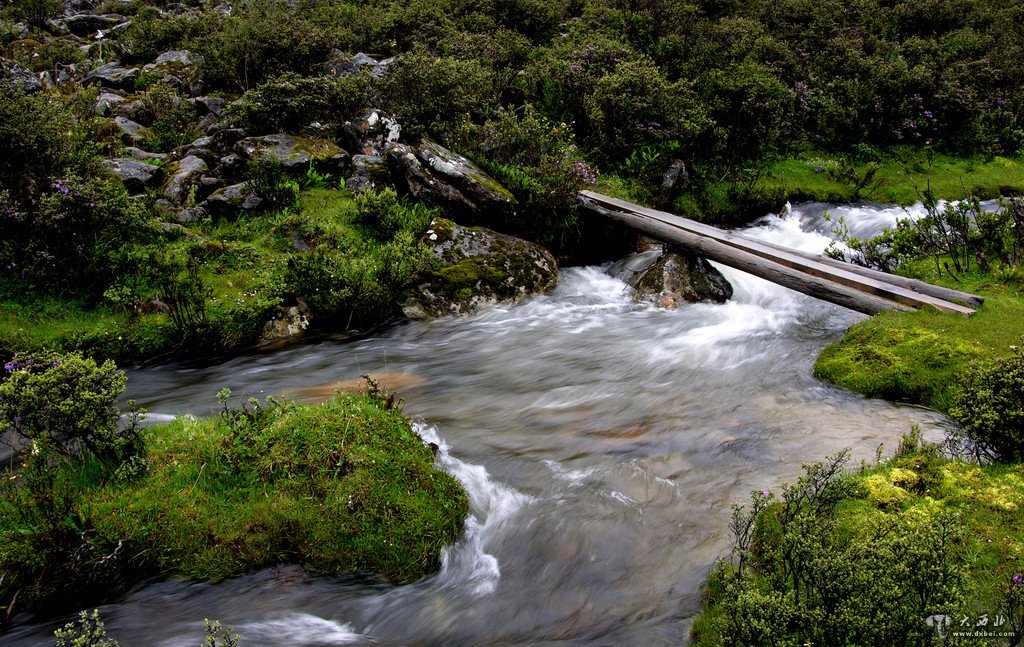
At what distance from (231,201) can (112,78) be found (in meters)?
11.2

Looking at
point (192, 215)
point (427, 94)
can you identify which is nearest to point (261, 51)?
point (427, 94)

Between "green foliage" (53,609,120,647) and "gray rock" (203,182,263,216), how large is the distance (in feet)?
33.5

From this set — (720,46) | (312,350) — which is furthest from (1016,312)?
(720,46)

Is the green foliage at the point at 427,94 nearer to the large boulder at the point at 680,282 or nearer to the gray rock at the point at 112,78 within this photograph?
A: the large boulder at the point at 680,282

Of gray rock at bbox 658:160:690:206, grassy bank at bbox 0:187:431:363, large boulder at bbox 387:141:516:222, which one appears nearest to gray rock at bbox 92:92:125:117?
grassy bank at bbox 0:187:431:363

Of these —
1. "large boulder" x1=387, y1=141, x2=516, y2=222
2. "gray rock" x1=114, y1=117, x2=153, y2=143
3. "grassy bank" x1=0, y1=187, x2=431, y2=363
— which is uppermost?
"gray rock" x1=114, y1=117, x2=153, y2=143

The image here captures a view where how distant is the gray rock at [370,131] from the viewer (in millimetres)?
16578

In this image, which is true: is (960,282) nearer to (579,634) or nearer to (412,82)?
(579,634)

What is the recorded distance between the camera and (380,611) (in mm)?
5355

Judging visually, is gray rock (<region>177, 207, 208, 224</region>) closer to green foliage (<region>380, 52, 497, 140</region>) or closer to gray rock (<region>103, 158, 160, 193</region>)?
gray rock (<region>103, 158, 160, 193</region>)

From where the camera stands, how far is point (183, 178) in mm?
14008

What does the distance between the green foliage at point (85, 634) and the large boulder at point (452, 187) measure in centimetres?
1080

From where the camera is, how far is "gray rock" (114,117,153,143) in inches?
645

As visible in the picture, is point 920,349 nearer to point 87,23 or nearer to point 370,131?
point 370,131
